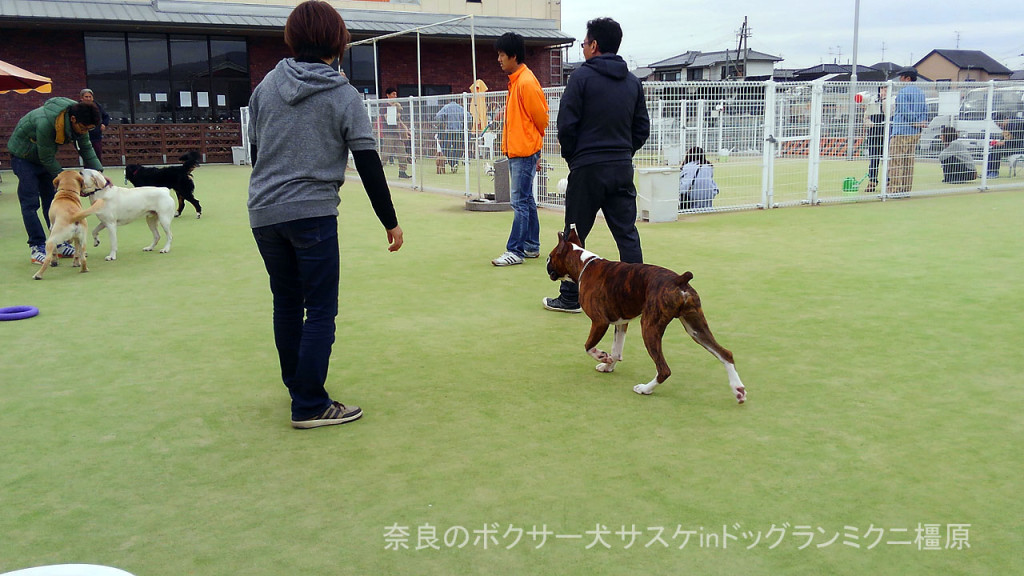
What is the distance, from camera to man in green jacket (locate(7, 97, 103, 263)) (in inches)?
273

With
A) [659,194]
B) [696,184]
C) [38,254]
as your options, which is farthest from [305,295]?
[696,184]

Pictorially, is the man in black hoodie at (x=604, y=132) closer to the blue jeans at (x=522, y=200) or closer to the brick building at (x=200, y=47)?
the blue jeans at (x=522, y=200)

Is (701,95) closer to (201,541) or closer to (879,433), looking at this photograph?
(879,433)

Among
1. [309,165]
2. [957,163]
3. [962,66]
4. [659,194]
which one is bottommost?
[659,194]

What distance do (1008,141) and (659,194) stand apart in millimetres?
7556

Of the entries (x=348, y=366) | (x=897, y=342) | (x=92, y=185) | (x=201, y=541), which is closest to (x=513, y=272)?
(x=348, y=366)

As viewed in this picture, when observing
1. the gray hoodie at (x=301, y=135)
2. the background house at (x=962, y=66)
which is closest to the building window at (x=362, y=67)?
the gray hoodie at (x=301, y=135)

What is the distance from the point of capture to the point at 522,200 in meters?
7.02

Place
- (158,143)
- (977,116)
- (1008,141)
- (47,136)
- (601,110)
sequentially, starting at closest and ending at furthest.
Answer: (601,110), (47,136), (977,116), (1008,141), (158,143)

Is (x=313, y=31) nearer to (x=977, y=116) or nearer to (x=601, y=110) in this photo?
(x=601, y=110)

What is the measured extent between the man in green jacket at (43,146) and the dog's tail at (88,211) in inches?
13.4

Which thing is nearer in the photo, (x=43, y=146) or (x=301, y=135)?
(x=301, y=135)

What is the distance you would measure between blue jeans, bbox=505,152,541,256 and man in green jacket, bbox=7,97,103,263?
369 cm

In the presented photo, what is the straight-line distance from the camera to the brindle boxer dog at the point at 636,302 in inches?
141
